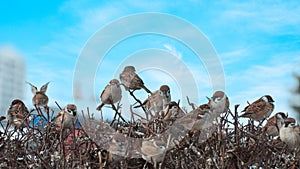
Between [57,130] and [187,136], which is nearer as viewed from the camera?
[187,136]

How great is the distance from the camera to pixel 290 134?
2998 mm

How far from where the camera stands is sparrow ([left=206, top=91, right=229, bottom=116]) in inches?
104

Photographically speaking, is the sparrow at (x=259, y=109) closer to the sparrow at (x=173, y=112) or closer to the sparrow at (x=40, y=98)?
the sparrow at (x=173, y=112)

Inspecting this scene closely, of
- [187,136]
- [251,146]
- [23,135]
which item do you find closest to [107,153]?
[187,136]

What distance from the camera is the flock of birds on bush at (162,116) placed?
2340 mm

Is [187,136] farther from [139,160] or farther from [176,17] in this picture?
[176,17]

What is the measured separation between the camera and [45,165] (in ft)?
7.41

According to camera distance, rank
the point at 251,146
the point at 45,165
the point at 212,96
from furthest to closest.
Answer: the point at 212,96 < the point at 251,146 < the point at 45,165

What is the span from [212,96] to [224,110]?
0.61 ft

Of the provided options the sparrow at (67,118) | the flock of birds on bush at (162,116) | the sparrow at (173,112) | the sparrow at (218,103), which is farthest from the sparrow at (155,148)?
the sparrow at (67,118)

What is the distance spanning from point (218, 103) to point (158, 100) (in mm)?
685

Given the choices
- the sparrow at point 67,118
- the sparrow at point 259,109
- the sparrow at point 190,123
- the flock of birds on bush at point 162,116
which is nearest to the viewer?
the flock of birds on bush at point 162,116

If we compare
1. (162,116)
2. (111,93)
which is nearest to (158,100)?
(111,93)

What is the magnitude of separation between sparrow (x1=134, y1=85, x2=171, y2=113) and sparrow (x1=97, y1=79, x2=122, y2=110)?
214 mm
